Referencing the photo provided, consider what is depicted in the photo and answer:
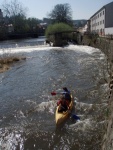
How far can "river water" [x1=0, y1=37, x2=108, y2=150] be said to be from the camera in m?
10.6

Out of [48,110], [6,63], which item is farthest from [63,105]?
[6,63]

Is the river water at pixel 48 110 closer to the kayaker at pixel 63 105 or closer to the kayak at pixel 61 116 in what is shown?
the kayak at pixel 61 116

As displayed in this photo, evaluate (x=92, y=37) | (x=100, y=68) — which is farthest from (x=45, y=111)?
(x=92, y=37)

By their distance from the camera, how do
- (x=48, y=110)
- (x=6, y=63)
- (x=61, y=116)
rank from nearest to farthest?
(x=61, y=116) < (x=48, y=110) < (x=6, y=63)

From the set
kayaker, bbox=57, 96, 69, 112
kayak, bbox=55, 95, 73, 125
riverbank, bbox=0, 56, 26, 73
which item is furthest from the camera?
riverbank, bbox=0, 56, 26, 73

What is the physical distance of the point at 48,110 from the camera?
1405 centimetres

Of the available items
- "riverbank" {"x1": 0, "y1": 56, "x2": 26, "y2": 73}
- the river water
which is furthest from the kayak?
"riverbank" {"x1": 0, "y1": 56, "x2": 26, "y2": 73}

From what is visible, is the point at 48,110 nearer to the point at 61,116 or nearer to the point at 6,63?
the point at 61,116

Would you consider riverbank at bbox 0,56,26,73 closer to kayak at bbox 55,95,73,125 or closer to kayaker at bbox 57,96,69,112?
kayaker at bbox 57,96,69,112

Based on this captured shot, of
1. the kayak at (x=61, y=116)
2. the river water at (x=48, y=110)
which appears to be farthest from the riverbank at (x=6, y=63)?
the kayak at (x=61, y=116)

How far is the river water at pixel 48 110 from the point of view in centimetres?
1056

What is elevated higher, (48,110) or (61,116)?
(61,116)

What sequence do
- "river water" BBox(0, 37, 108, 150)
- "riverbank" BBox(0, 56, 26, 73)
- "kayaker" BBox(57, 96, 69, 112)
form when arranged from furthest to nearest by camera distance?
1. "riverbank" BBox(0, 56, 26, 73)
2. "kayaker" BBox(57, 96, 69, 112)
3. "river water" BBox(0, 37, 108, 150)

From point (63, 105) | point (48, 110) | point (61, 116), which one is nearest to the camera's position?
point (61, 116)
